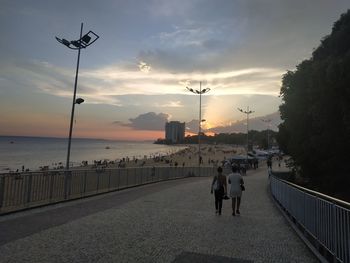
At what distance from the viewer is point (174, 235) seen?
8.70 meters

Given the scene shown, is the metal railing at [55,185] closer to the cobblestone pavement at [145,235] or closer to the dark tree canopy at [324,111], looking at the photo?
the cobblestone pavement at [145,235]

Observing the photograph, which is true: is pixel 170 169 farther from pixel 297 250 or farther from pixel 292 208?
pixel 297 250

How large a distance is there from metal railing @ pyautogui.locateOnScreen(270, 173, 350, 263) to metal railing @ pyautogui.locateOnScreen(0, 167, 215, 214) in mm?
7787

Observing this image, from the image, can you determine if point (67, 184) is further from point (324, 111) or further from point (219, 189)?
point (324, 111)

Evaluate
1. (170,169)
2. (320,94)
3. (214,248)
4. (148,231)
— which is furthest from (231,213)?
(170,169)

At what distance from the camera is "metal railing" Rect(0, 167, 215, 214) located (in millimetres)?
11234

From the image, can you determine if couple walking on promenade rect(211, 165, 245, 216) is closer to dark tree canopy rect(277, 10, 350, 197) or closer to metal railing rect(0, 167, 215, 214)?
metal railing rect(0, 167, 215, 214)

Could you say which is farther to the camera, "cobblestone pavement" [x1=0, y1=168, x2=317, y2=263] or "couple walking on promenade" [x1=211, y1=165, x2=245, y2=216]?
"couple walking on promenade" [x1=211, y1=165, x2=245, y2=216]

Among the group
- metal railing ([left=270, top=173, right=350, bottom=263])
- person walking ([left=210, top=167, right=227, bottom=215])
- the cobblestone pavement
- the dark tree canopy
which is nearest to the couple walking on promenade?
person walking ([left=210, top=167, right=227, bottom=215])

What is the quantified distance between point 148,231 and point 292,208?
4.23m

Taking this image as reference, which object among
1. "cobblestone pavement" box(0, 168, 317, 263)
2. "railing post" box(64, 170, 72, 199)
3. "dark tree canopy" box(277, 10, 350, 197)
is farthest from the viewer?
"dark tree canopy" box(277, 10, 350, 197)

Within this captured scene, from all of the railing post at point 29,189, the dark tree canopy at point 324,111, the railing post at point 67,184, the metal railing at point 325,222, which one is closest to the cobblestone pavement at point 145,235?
the metal railing at point 325,222

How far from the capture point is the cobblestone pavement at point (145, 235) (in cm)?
687

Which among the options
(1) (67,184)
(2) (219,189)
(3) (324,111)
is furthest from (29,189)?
(3) (324,111)
